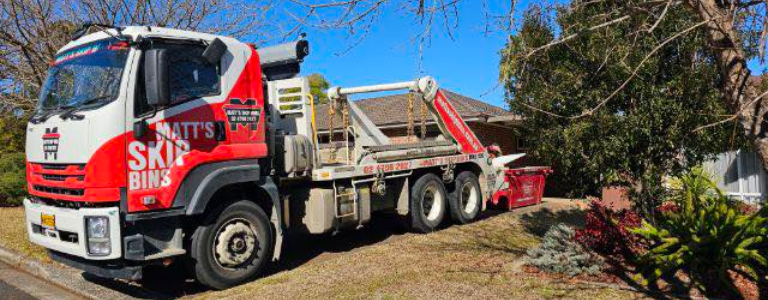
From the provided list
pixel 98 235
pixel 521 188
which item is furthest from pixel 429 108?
pixel 98 235

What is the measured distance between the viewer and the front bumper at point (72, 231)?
17.8 ft

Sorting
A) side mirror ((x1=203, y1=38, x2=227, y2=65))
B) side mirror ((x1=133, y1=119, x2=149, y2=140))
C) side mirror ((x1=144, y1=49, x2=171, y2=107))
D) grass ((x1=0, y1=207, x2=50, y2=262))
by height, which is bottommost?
grass ((x1=0, y1=207, x2=50, y2=262))

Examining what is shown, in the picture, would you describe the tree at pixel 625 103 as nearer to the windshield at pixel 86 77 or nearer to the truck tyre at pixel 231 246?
the truck tyre at pixel 231 246

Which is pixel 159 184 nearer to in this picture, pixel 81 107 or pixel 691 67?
pixel 81 107

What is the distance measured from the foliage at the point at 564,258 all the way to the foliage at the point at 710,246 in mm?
511

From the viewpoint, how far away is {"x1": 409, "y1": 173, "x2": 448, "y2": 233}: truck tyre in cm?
913

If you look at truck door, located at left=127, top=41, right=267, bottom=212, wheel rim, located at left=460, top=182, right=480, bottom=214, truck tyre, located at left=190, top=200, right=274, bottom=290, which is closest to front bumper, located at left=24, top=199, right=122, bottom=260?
truck door, located at left=127, top=41, right=267, bottom=212

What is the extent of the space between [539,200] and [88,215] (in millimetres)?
9993

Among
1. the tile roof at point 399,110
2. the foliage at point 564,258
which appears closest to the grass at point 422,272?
the foliage at point 564,258

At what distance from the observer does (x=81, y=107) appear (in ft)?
18.7

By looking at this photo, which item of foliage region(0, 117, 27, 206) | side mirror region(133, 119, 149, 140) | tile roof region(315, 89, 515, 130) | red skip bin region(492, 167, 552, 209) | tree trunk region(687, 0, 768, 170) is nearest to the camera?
tree trunk region(687, 0, 768, 170)

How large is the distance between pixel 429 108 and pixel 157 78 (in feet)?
17.5

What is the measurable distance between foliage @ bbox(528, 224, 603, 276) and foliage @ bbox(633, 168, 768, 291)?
1.68 ft

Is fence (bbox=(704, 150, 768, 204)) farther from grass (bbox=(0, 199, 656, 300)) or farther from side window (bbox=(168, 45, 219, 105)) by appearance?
side window (bbox=(168, 45, 219, 105))
